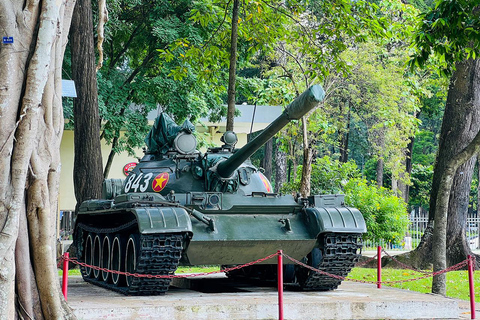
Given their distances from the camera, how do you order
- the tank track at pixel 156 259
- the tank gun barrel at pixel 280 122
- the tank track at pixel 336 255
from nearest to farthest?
the tank gun barrel at pixel 280 122 → the tank track at pixel 156 259 → the tank track at pixel 336 255

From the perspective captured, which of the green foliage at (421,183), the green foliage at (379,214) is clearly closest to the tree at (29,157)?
the green foliage at (379,214)

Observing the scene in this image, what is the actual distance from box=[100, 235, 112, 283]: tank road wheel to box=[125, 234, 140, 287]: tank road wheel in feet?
2.94

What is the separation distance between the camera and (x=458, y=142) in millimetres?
15469

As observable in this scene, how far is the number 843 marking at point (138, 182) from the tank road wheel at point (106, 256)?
2.99ft

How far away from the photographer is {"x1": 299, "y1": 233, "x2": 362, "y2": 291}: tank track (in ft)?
33.9

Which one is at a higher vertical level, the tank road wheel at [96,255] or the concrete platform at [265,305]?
the tank road wheel at [96,255]

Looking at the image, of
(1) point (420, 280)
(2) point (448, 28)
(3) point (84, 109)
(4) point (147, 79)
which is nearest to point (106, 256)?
(3) point (84, 109)

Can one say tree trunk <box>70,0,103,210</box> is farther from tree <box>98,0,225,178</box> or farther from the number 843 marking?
the number 843 marking

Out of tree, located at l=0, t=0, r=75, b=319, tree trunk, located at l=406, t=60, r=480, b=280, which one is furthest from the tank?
tree trunk, located at l=406, t=60, r=480, b=280

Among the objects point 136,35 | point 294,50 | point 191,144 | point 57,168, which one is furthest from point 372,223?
point 57,168

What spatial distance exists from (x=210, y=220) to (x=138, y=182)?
2.23m

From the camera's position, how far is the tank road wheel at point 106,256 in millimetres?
11359

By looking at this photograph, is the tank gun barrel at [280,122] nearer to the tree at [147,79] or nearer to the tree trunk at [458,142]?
the tree trunk at [458,142]

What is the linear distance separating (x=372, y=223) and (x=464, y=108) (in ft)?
22.8
